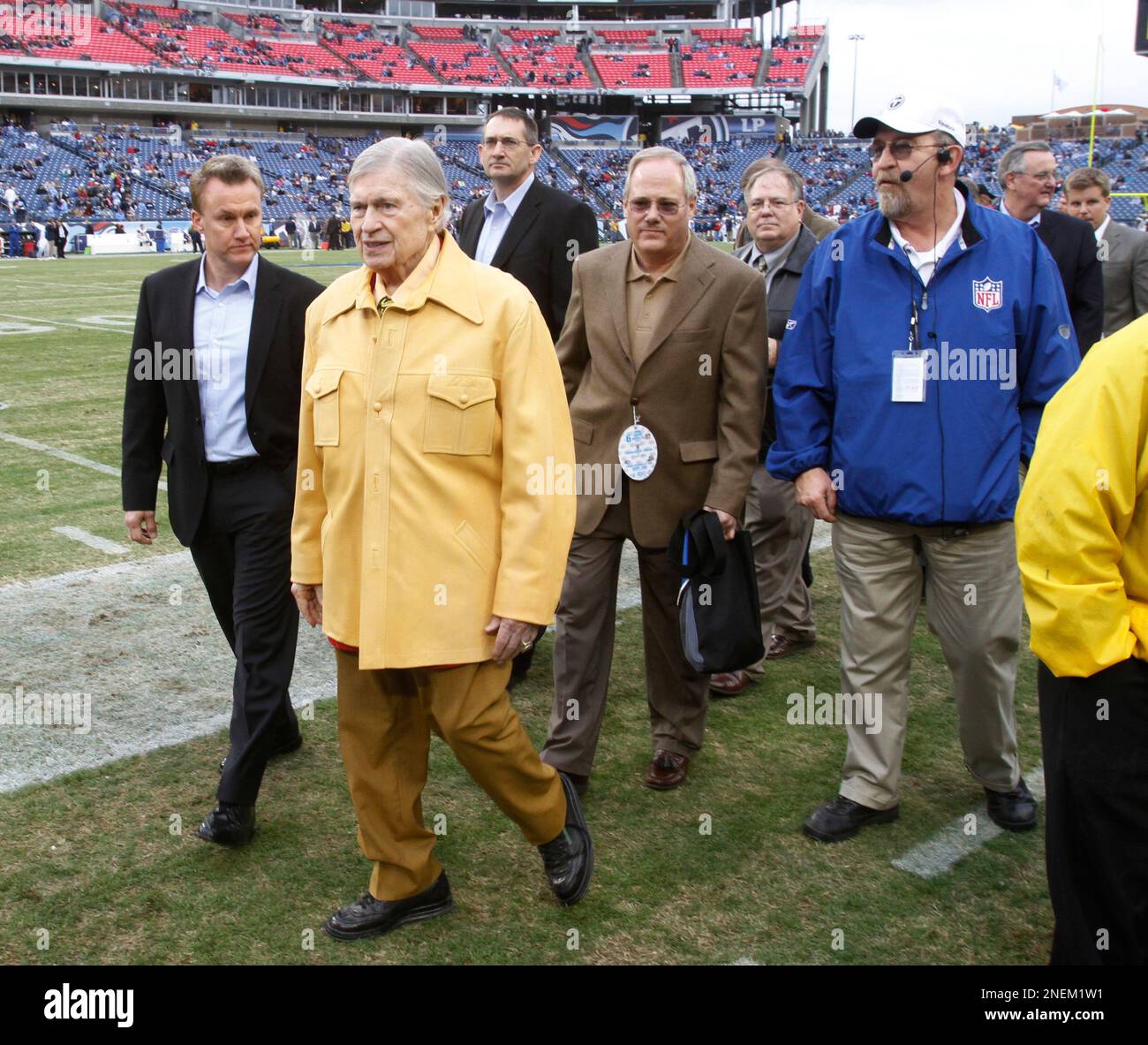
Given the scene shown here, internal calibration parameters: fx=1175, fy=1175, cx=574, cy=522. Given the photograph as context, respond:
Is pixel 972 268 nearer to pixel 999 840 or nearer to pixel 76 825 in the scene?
pixel 999 840

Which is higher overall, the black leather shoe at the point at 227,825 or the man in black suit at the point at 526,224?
the man in black suit at the point at 526,224

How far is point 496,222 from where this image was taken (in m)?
5.14

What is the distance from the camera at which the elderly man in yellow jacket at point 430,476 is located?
2871 millimetres

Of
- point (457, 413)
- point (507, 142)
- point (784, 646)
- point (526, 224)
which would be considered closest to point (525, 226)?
point (526, 224)

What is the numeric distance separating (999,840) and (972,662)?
0.58 meters

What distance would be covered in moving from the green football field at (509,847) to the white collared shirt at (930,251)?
1749 millimetres

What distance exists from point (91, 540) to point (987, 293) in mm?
5318

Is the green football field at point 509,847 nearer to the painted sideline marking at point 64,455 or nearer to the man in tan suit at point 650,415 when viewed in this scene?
the man in tan suit at point 650,415

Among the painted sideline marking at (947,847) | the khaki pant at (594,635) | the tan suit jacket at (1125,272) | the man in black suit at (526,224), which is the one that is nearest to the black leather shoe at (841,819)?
the painted sideline marking at (947,847)

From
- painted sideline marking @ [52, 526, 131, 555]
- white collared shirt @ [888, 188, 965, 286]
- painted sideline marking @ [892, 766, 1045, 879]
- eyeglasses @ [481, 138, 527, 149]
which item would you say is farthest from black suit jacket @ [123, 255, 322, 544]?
painted sideline marking @ [52, 526, 131, 555]

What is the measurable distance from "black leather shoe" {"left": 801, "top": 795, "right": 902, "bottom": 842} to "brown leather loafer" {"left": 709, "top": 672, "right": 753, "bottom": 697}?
1138 mm

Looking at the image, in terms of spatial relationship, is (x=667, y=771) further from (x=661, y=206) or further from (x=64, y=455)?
(x=64, y=455)

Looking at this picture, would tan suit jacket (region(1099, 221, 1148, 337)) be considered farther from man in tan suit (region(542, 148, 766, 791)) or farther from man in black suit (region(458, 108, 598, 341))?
man in tan suit (region(542, 148, 766, 791))

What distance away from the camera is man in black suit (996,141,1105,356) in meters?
5.80
